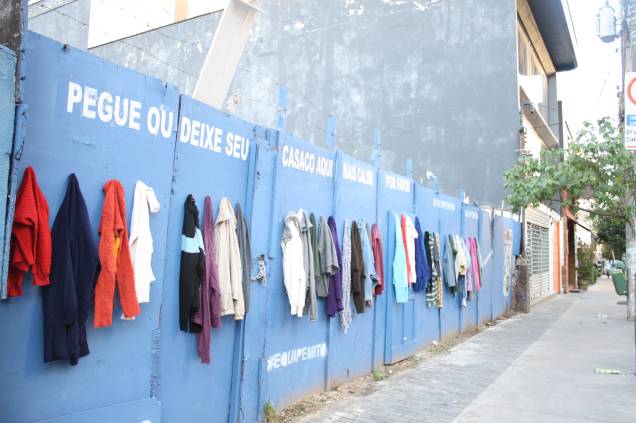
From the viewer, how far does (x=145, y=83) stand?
4.41m

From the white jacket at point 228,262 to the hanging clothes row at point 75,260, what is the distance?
92 cm

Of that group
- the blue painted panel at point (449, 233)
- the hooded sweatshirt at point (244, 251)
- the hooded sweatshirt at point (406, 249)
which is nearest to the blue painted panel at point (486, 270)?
the blue painted panel at point (449, 233)

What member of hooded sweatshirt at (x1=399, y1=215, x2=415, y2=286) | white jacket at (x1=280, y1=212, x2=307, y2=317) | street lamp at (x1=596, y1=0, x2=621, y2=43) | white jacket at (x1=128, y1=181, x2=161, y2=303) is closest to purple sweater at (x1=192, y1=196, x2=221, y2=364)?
white jacket at (x1=128, y1=181, x2=161, y2=303)

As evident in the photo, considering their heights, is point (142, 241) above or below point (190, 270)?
above

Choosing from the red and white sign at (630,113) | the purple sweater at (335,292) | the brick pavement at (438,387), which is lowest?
the brick pavement at (438,387)

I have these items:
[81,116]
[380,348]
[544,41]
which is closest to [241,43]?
[81,116]

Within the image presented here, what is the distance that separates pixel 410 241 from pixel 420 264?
644 millimetres

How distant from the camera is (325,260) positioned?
21.5 feet

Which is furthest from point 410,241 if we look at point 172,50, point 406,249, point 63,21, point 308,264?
point 63,21

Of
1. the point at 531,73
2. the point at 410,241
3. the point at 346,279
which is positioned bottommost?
the point at 346,279

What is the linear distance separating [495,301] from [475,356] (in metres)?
5.84

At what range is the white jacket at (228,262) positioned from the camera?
5.02m

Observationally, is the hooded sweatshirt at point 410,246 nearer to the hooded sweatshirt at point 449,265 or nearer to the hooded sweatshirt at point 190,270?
the hooded sweatshirt at point 449,265

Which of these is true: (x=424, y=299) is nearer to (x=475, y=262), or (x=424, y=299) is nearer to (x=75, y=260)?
(x=475, y=262)
